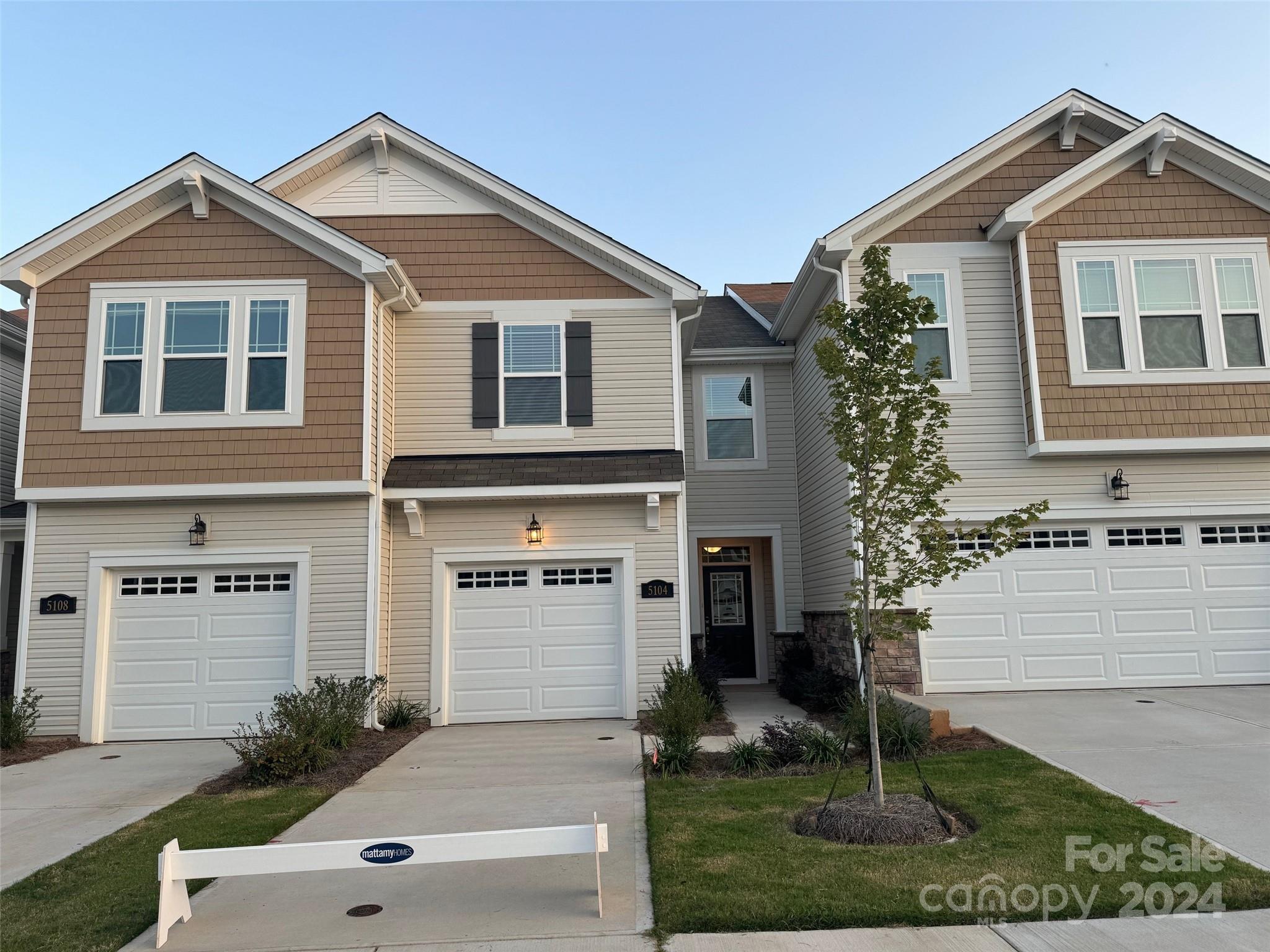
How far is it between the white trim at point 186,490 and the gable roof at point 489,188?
423 centimetres

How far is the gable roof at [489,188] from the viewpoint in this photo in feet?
40.1

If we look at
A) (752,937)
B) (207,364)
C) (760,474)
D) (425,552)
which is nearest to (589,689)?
(425,552)

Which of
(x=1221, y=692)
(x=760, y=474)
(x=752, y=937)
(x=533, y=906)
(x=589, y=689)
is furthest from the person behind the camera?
(x=760, y=474)

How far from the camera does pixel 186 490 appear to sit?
10789 mm

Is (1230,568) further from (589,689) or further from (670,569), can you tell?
(589,689)

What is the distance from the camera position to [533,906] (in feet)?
16.5

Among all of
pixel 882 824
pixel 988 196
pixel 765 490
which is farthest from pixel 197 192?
pixel 882 824

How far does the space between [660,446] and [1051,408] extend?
4916 millimetres

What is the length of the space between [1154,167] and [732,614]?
347 inches

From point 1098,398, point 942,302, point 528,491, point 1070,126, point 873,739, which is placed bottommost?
point 873,739

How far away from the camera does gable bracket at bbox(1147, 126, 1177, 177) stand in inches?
452

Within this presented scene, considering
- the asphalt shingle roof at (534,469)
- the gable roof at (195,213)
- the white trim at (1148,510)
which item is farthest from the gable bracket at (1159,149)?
the gable roof at (195,213)

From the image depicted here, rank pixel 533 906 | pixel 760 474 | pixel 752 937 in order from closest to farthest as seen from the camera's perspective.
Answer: pixel 752 937, pixel 533 906, pixel 760 474

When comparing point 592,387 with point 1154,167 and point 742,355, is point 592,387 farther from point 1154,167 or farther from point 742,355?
point 1154,167
